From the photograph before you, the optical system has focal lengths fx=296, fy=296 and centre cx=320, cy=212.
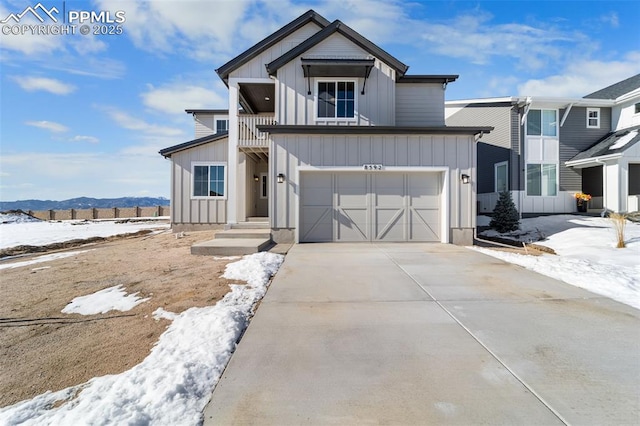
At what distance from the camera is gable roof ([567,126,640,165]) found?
13.8 m

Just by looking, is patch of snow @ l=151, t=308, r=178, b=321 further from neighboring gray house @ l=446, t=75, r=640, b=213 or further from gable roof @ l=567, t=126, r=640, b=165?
gable roof @ l=567, t=126, r=640, b=165

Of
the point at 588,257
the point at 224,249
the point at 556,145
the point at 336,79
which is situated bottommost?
the point at 588,257

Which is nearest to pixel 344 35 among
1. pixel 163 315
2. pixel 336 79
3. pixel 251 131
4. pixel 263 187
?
pixel 336 79

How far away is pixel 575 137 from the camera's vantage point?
15.6 meters

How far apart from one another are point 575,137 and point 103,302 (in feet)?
68.2

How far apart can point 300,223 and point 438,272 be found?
15.3 ft

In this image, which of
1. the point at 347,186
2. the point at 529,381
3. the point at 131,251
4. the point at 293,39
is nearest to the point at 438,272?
the point at 529,381

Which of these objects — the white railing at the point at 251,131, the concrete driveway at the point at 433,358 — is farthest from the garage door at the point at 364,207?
the concrete driveway at the point at 433,358

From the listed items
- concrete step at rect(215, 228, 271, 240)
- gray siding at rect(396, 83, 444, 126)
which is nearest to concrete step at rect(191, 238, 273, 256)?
concrete step at rect(215, 228, 271, 240)

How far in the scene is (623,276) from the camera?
17.4 ft

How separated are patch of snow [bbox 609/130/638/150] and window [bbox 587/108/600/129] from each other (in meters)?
1.53

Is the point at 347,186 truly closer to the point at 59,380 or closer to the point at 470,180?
the point at 470,180

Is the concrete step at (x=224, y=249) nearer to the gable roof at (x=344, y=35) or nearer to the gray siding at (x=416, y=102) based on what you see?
the gable roof at (x=344, y=35)

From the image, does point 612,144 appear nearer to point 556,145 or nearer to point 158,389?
point 556,145
